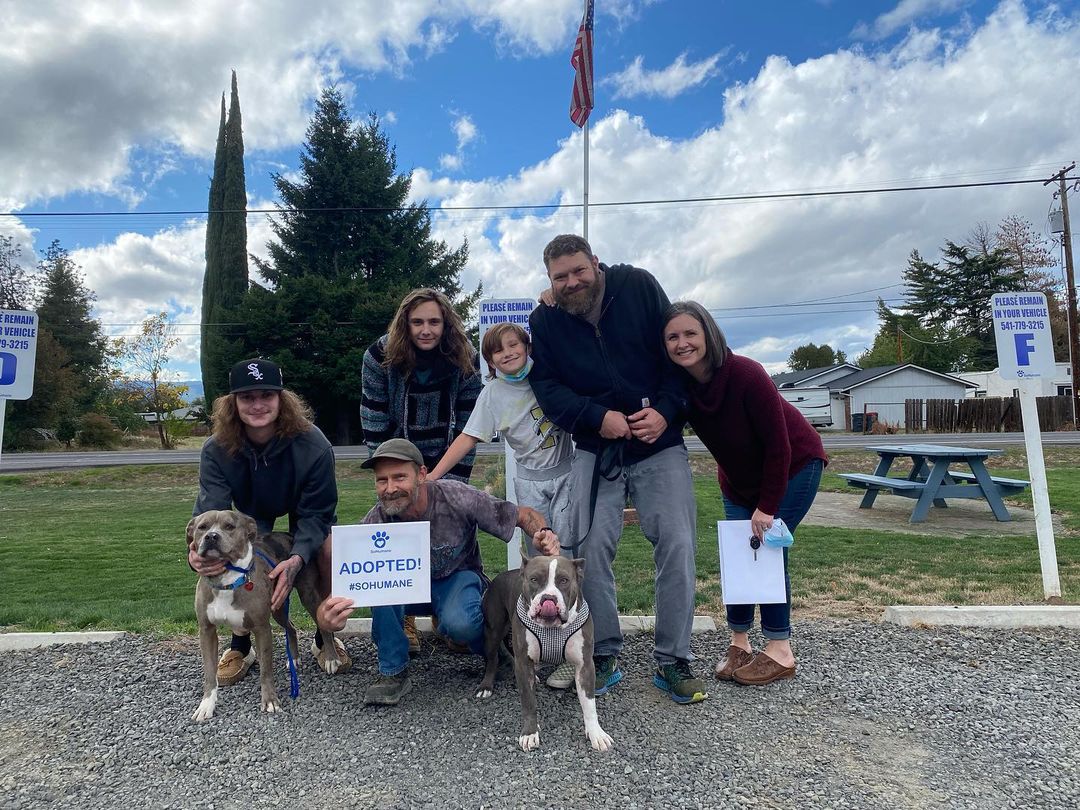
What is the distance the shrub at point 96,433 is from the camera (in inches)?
1412

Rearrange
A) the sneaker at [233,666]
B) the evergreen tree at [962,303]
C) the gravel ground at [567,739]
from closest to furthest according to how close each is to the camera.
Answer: the gravel ground at [567,739] → the sneaker at [233,666] → the evergreen tree at [962,303]

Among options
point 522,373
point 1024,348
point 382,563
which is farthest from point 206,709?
point 1024,348

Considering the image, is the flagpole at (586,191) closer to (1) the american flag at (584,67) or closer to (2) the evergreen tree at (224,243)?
(1) the american flag at (584,67)

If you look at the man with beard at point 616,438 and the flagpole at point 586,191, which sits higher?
the flagpole at point 586,191

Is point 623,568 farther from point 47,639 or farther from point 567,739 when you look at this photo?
point 47,639

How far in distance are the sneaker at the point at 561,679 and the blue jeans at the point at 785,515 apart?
1.13 m

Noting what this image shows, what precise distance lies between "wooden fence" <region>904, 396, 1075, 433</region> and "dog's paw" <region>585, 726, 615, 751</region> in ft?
126

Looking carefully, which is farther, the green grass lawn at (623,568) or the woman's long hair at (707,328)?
the green grass lawn at (623,568)

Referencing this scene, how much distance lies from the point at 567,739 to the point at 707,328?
7.75 feet

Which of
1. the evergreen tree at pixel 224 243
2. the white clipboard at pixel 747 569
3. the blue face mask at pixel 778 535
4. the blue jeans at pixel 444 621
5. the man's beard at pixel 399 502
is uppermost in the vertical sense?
the evergreen tree at pixel 224 243

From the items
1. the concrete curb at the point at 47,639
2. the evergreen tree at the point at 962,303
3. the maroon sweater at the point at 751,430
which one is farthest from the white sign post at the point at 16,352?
the evergreen tree at the point at 962,303

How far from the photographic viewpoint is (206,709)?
3723 mm

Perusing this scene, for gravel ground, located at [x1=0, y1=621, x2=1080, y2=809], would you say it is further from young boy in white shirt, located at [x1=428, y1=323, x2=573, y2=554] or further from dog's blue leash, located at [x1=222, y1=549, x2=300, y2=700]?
young boy in white shirt, located at [x1=428, y1=323, x2=573, y2=554]

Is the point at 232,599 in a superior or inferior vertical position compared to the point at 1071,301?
inferior
